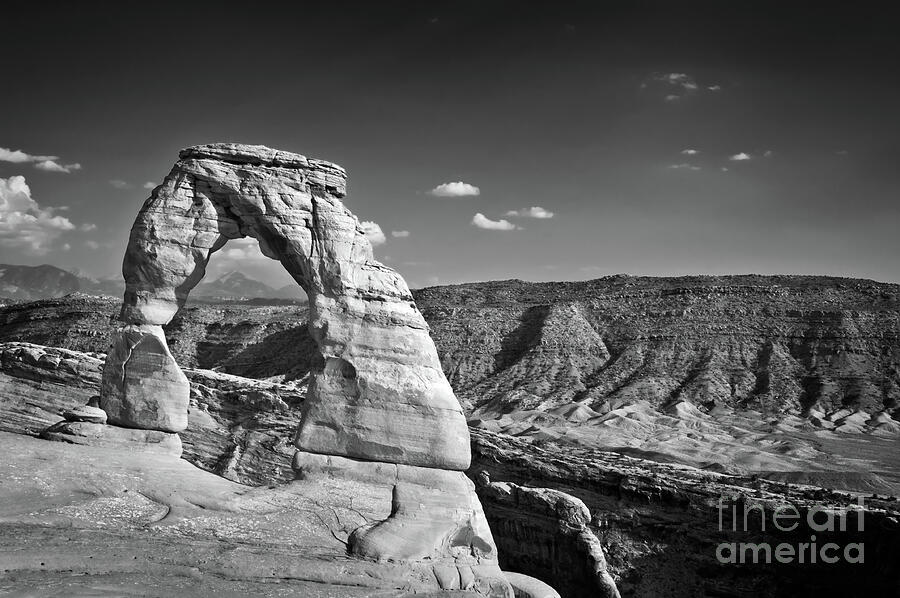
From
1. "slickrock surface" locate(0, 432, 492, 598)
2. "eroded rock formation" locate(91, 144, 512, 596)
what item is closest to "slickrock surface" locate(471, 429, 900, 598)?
"eroded rock formation" locate(91, 144, 512, 596)

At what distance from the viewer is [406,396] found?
48.4 ft

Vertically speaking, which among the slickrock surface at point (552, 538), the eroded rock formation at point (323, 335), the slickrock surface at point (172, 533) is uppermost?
the eroded rock formation at point (323, 335)

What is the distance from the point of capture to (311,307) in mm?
15289

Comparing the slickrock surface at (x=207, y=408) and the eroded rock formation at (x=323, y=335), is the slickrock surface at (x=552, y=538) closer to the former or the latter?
the eroded rock formation at (x=323, y=335)

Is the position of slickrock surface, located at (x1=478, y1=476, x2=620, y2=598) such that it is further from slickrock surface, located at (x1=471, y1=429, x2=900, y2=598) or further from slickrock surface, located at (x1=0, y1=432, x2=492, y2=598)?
slickrock surface, located at (x1=0, y1=432, x2=492, y2=598)

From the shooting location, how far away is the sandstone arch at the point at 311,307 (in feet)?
48.3

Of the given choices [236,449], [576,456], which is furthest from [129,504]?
[576,456]

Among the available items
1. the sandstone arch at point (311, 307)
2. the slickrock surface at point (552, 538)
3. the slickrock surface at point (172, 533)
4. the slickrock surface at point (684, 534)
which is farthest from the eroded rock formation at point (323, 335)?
the slickrock surface at point (684, 534)

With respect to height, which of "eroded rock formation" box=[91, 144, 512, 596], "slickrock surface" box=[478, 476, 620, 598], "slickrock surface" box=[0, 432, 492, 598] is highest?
"eroded rock formation" box=[91, 144, 512, 596]

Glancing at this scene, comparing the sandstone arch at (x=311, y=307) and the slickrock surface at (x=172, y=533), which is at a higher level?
the sandstone arch at (x=311, y=307)

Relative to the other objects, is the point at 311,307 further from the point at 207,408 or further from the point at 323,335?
the point at 207,408

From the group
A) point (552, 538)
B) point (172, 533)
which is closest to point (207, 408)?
point (172, 533)

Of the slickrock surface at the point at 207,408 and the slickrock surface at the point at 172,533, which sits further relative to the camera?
the slickrock surface at the point at 207,408

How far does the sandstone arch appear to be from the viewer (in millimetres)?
14734
